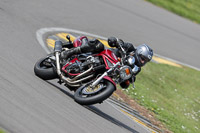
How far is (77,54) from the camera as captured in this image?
7949mm

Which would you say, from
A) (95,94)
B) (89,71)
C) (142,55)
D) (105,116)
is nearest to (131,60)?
(142,55)

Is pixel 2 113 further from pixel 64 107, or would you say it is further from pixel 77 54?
pixel 77 54

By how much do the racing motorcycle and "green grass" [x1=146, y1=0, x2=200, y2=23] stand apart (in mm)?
14006

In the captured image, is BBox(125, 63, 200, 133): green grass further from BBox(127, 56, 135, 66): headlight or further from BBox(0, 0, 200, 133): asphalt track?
BBox(127, 56, 135, 66): headlight

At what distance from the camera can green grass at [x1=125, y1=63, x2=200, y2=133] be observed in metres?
10.6

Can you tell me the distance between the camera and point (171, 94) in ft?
41.6

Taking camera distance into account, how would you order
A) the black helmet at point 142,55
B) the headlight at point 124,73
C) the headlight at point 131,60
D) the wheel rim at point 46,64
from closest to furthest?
1. the headlight at point 124,73
2. the headlight at point 131,60
3. the black helmet at point 142,55
4. the wheel rim at point 46,64

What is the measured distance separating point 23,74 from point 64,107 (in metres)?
1.28

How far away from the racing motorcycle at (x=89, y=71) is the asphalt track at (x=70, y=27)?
24cm

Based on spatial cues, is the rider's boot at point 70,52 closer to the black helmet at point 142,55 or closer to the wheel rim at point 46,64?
the wheel rim at point 46,64

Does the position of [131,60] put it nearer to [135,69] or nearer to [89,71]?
[135,69]

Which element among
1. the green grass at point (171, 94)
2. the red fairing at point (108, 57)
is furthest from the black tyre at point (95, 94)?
the green grass at point (171, 94)

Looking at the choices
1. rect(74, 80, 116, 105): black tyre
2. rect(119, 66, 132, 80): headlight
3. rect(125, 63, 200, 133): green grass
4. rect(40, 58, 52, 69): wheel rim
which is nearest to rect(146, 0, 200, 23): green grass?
rect(125, 63, 200, 133): green grass

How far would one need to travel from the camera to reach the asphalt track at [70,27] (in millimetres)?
5832
